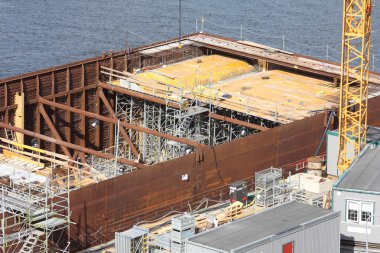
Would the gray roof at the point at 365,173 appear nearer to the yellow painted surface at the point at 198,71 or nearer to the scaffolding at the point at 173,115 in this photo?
the scaffolding at the point at 173,115

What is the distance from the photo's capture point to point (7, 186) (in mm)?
50094

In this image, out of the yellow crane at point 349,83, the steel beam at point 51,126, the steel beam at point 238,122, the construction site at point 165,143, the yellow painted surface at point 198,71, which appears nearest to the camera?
the construction site at point 165,143

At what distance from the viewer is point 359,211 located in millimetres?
48938

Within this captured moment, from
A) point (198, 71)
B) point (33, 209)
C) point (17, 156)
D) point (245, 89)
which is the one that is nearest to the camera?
point (33, 209)

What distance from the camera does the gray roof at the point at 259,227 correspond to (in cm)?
4372

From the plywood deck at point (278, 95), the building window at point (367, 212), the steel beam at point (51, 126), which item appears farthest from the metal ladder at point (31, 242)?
the plywood deck at point (278, 95)

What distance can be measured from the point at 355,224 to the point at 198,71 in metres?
23.0

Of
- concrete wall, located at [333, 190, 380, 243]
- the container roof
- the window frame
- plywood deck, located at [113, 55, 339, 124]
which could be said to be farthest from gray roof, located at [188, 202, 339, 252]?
plywood deck, located at [113, 55, 339, 124]

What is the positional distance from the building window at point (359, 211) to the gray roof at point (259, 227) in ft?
7.59

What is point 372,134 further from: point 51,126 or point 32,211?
point 32,211

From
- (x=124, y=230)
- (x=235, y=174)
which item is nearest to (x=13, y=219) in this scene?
(x=124, y=230)

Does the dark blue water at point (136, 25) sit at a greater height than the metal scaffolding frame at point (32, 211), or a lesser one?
lesser

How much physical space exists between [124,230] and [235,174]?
823cm

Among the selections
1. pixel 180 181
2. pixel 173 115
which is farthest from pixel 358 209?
pixel 173 115
